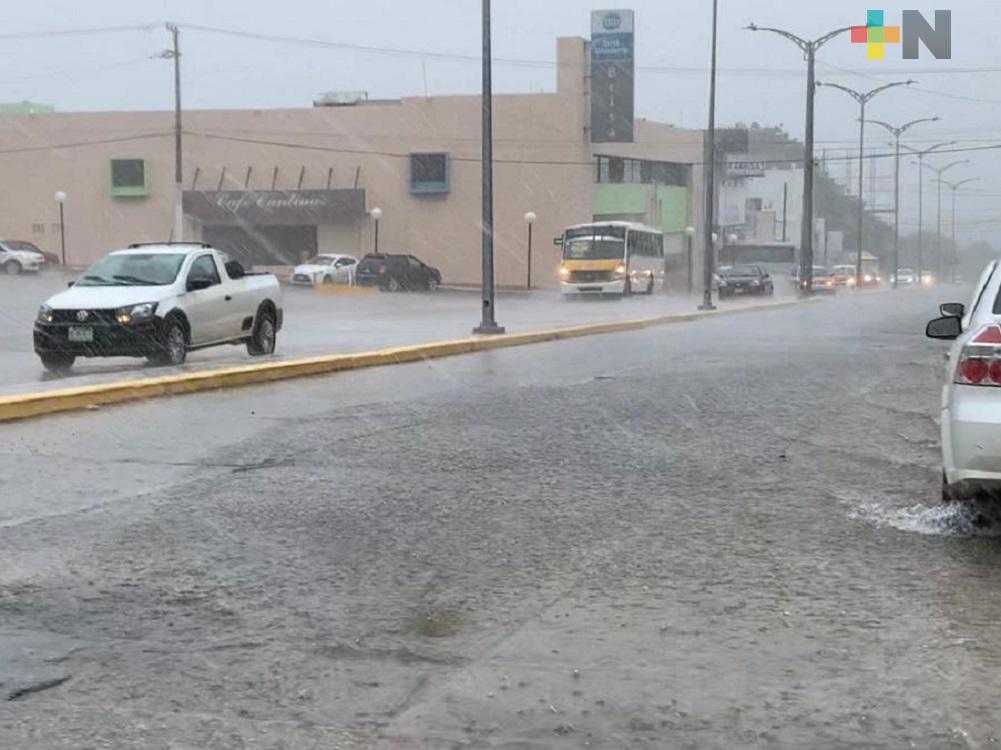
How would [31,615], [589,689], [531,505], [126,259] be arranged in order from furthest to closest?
[126,259] < [531,505] < [31,615] < [589,689]

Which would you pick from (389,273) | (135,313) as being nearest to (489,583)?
(135,313)

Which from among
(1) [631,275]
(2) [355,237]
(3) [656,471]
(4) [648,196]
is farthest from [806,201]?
(3) [656,471]

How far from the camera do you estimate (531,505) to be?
315 inches

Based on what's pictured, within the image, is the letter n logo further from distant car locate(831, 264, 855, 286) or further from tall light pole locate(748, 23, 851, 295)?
distant car locate(831, 264, 855, 286)

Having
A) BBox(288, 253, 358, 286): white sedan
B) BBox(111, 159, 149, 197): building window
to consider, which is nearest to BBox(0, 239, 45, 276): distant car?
BBox(111, 159, 149, 197): building window

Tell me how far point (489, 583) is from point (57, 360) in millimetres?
11459

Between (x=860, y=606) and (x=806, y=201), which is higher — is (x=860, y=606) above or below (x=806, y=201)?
below

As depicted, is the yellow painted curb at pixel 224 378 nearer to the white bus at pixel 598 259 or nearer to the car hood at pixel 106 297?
the car hood at pixel 106 297

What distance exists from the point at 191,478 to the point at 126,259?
357 inches

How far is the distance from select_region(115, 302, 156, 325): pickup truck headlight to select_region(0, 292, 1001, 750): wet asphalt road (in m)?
4.19

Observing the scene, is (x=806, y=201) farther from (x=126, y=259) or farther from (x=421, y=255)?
(x=126, y=259)

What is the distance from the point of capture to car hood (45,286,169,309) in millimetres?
16016

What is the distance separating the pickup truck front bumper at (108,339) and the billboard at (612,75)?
44794mm

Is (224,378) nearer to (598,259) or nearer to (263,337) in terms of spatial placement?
(263,337)
